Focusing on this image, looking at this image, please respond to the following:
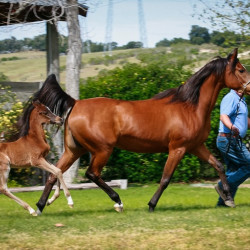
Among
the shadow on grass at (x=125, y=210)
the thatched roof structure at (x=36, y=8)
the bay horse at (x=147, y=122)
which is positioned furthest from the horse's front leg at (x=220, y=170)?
the thatched roof structure at (x=36, y=8)

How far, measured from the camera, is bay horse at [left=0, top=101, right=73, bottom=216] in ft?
25.5

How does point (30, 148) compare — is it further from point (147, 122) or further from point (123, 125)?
point (147, 122)

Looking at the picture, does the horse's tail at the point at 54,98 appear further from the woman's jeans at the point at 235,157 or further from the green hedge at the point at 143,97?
the green hedge at the point at 143,97

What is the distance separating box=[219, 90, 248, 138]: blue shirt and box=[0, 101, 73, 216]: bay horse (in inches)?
96.3

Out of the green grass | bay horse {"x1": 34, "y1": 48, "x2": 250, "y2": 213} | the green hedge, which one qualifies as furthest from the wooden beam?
bay horse {"x1": 34, "y1": 48, "x2": 250, "y2": 213}

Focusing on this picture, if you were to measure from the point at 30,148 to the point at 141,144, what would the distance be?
1.61 m

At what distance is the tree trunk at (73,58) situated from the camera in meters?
12.2

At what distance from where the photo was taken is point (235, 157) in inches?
332

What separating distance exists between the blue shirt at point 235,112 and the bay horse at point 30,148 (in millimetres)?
2447

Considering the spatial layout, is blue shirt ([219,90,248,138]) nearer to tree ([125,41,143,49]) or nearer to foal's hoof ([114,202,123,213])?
foal's hoof ([114,202,123,213])

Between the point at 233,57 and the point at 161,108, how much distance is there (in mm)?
1312

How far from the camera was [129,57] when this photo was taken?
34.0m

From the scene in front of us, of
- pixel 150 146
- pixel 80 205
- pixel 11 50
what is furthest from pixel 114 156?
pixel 11 50

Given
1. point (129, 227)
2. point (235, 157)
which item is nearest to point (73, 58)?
point (235, 157)
